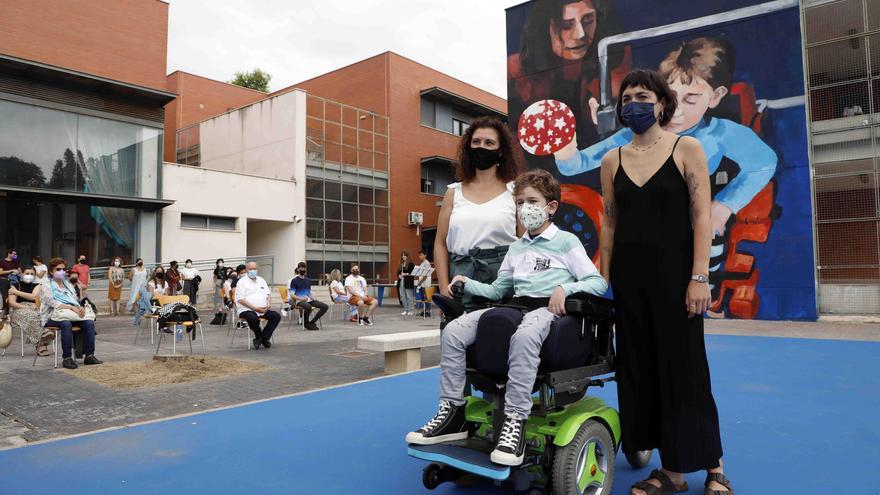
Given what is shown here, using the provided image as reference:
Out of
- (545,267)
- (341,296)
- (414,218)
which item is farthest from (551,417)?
(414,218)

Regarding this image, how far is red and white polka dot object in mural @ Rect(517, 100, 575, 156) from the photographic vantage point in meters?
16.9

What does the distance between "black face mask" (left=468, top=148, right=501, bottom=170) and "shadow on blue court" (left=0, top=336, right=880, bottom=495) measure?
1735mm

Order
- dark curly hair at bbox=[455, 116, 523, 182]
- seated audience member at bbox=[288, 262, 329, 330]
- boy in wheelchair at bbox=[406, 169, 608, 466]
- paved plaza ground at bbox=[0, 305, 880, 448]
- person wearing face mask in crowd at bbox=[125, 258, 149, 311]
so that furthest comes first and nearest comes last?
person wearing face mask in crowd at bbox=[125, 258, 149, 311] < seated audience member at bbox=[288, 262, 329, 330] < paved plaza ground at bbox=[0, 305, 880, 448] < dark curly hair at bbox=[455, 116, 523, 182] < boy in wheelchair at bbox=[406, 169, 608, 466]

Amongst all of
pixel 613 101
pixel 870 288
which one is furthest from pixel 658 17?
pixel 870 288

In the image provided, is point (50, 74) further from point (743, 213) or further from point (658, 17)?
point (743, 213)

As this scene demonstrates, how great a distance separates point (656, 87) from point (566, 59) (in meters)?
15.2

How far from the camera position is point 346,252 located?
1001 inches

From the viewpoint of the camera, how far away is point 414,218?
27859 millimetres

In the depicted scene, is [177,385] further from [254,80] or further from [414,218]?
[254,80]

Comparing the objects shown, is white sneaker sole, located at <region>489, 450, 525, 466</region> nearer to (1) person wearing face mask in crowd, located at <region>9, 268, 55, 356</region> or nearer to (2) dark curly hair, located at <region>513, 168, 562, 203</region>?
(2) dark curly hair, located at <region>513, 168, 562, 203</region>

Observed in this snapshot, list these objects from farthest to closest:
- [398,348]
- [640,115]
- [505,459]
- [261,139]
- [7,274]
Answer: [261,139]
[7,274]
[398,348]
[640,115]
[505,459]

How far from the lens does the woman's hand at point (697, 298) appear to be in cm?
254

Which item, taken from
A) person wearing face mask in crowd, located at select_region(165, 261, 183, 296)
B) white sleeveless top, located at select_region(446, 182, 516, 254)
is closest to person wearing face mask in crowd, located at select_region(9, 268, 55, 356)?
person wearing face mask in crowd, located at select_region(165, 261, 183, 296)

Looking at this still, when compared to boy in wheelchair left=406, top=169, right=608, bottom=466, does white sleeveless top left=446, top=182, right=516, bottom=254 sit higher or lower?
higher
